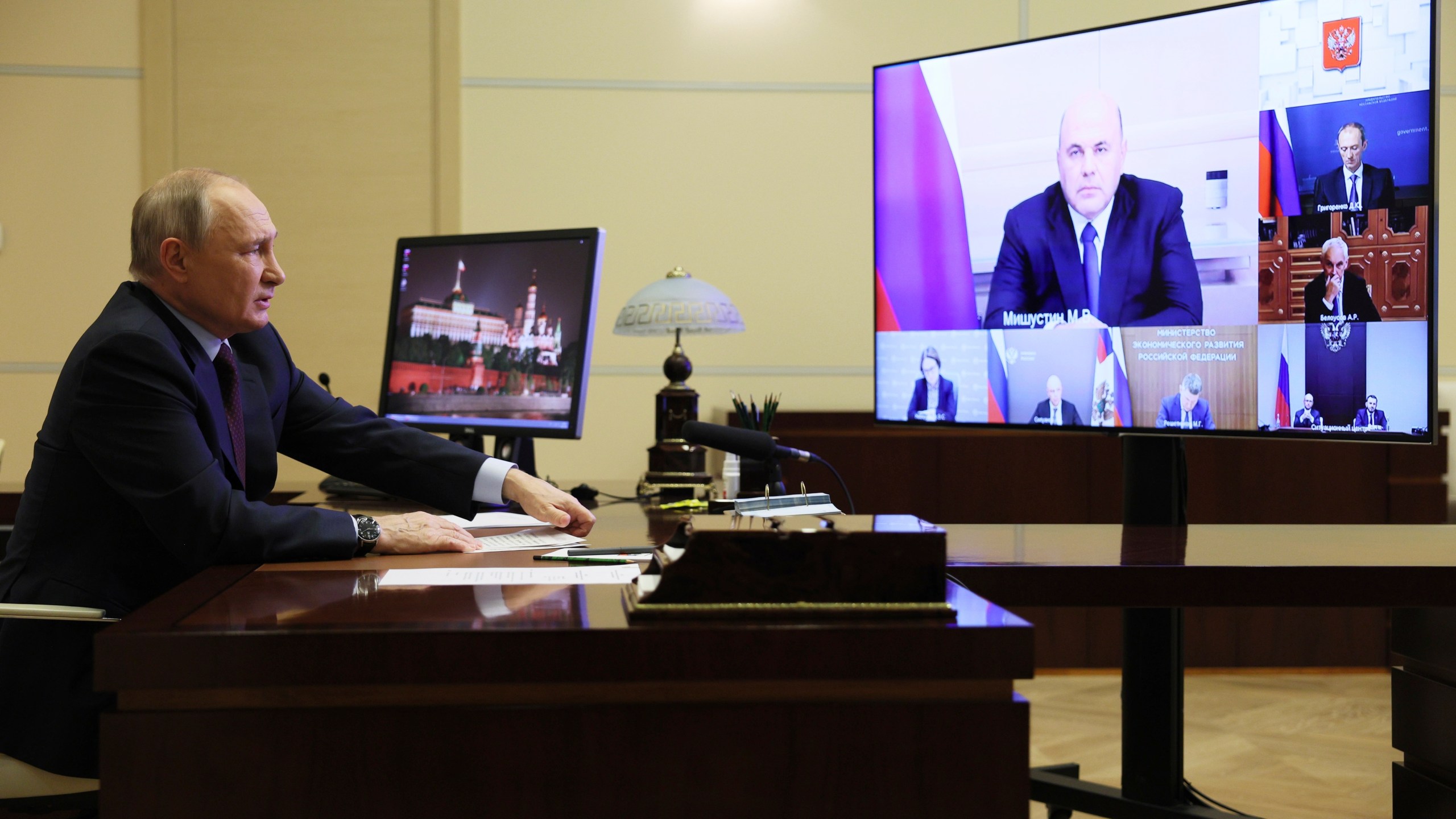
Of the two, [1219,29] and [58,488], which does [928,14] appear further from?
[58,488]

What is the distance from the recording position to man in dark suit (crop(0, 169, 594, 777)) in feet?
4.38

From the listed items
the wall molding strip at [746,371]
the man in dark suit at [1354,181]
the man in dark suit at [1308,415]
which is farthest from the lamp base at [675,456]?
the wall molding strip at [746,371]

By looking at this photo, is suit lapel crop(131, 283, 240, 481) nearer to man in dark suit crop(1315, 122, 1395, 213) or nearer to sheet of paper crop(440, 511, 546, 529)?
sheet of paper crop(440, 511, 546, 529)

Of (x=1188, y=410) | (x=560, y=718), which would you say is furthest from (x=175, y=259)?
(x=1188, y=410)

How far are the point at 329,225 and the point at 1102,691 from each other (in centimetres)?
323

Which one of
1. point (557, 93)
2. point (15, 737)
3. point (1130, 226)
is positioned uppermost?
point (557, 93)

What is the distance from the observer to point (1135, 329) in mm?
2068

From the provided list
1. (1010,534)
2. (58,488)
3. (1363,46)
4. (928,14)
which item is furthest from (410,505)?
(928,14)

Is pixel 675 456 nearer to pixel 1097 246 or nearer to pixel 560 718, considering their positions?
pixel 1097 246

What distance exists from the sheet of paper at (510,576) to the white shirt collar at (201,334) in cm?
49

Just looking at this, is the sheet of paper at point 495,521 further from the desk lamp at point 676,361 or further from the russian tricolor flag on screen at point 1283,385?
the russian tricolor flag on screen at point 1283,385

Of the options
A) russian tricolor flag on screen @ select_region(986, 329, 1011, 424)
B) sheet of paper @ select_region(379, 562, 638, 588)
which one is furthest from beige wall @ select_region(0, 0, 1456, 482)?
sheet of paper @ select_region(379, 562, 638, 588)

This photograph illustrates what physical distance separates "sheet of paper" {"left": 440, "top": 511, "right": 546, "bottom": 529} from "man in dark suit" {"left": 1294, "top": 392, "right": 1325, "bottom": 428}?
1308mm

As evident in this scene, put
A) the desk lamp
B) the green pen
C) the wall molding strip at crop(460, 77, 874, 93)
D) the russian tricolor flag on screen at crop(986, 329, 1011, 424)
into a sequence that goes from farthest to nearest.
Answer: the wall molding strip at crop(460, 77, 874, 93), the desk lamp, the russian tricolor flag on screen at crop(986, 329, 1011, 424), the green pen
